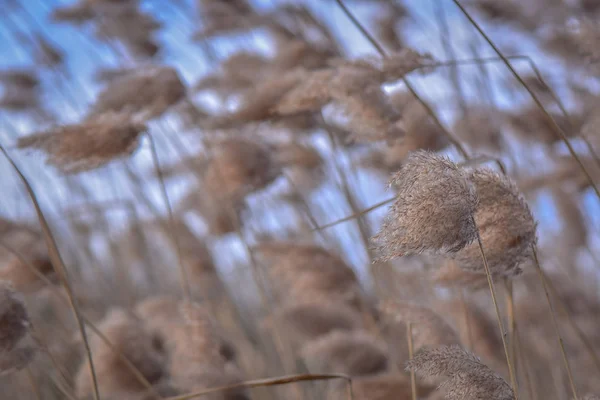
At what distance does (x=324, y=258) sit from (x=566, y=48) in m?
0.88

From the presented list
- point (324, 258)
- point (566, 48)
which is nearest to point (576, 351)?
point (566, 48)

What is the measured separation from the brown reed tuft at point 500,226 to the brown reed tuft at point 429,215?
0.28 ft

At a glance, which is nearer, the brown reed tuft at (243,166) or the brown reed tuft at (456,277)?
the brown reed tuft at (456,277)

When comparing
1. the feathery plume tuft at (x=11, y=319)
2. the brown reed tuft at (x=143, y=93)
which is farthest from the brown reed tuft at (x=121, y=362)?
the brown reed tuft at (x=143, y=93)

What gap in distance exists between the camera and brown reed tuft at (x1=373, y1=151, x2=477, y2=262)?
0.52 meters

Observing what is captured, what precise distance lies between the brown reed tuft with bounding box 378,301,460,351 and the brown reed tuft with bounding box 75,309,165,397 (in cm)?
51

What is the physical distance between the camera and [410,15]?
1858mm

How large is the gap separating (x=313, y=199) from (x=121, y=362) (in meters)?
1.34

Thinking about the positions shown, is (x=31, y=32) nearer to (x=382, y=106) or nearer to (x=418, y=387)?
(x=382, y=106)

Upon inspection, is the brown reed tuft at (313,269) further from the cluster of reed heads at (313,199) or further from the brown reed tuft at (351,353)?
the brown reed tuft at (351,353)

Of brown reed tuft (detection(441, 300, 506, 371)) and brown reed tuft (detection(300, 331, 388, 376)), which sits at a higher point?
brown reed tuft (detection(300, 331, 388, 376))

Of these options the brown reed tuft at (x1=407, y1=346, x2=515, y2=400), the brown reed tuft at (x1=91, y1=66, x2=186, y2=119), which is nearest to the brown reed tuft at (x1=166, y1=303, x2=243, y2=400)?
the brown reed tuft at (x1=91, y1=66, x2=186, y2=119)

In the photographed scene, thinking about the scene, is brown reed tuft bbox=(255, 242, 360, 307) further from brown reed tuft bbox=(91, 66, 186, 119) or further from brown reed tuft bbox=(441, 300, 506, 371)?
brown reed tuft bbox=(91, 66, 186, 119)

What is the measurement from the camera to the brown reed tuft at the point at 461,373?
518 mm
